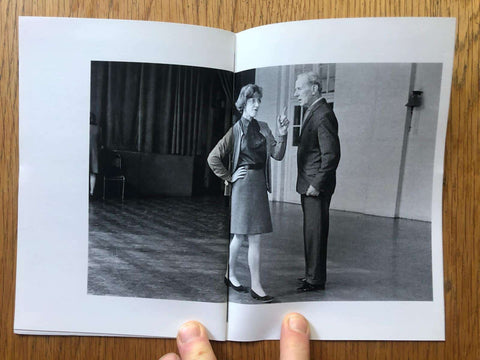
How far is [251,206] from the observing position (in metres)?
0.46

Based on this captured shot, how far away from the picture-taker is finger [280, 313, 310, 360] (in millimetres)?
446

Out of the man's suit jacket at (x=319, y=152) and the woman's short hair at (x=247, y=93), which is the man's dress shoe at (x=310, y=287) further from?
the woman's short hair at (x=247, y=93)

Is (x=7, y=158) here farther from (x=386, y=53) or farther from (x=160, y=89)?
(x=386, y=53)

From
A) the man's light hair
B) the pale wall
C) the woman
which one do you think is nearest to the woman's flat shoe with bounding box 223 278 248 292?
the woman

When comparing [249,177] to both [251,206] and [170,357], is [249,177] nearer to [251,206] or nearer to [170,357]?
[251,206]

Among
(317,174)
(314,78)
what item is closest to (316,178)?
(317,174)

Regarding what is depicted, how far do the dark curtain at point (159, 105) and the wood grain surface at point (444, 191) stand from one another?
7cm

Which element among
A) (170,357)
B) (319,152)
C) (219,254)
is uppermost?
(319,152)

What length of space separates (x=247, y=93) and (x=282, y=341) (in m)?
0.28

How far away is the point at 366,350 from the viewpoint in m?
0.47

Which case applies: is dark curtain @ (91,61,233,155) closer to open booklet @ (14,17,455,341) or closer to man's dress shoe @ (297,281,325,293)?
open booklet @ (14,17,455,341)

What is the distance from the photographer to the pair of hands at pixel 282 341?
0.45 meters

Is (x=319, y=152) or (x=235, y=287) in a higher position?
(x=319, y=152)

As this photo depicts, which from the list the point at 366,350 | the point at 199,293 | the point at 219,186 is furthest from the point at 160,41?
the point at 366,350
